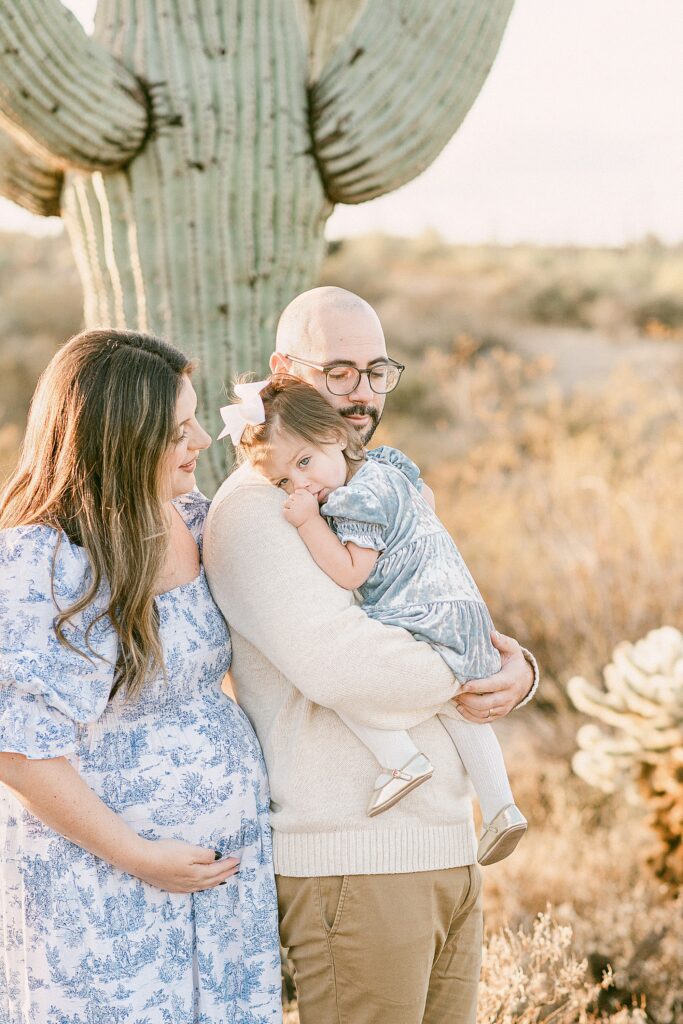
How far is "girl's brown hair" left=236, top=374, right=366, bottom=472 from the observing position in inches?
86.0

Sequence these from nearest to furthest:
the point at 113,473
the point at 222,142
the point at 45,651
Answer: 1. the point at 45,651
2. the point at 113,473
3. the point at 222,142

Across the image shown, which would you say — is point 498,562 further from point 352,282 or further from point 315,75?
point 352,282

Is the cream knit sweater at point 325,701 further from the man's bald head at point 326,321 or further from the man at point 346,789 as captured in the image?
the man's bald head at point 326,321

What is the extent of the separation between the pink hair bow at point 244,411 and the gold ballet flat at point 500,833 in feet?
3.16

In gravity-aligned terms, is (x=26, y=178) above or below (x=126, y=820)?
above

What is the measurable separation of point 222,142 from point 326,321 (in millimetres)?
1235

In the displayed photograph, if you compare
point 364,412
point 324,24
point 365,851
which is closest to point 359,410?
point 364,412

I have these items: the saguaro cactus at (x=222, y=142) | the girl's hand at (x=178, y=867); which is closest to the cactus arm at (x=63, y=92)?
the saguaro cactus at (x=222, y=142)

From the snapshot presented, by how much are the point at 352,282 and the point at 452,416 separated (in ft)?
16.7

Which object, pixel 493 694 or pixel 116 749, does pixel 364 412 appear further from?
pixel 116 749

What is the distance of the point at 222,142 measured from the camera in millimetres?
3299

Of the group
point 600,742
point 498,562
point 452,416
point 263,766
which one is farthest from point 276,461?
point 452,416

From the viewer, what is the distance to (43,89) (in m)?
3.04

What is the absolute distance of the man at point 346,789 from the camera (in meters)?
1.98
